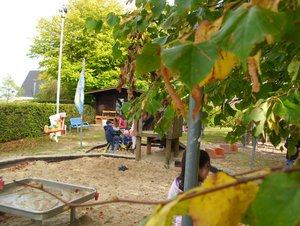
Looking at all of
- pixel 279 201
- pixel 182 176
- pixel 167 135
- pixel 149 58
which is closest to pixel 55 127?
pixel 167 135

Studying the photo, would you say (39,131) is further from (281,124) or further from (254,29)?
(254,29)

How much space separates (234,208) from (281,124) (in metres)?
2.37

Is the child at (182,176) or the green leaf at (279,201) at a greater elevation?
the green leaf at (279,201)

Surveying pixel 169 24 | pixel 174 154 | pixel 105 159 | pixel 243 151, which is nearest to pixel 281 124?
pixel 169 24

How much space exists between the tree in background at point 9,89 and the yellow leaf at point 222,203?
215 feet

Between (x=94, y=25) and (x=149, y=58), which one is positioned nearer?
(x=149, y=58)

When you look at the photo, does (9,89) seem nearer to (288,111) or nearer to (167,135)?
(167,135)

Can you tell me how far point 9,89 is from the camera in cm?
6347

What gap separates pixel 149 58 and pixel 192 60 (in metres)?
0.19

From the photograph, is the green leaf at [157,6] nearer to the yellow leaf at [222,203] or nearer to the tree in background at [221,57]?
the tree in background at [221,57]

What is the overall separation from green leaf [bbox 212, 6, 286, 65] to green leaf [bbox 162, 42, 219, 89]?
0.03 meters

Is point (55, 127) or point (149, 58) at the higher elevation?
point (149, 58)

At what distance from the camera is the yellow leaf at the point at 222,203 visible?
521mm

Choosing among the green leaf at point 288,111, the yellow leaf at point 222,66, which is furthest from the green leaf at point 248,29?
the green leaf at point 288,111
